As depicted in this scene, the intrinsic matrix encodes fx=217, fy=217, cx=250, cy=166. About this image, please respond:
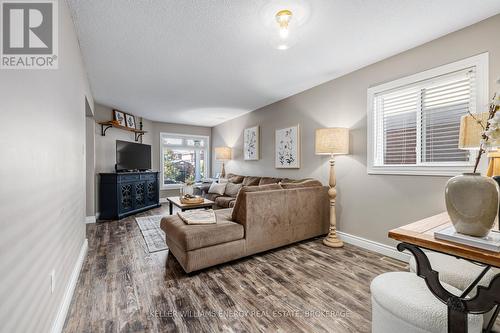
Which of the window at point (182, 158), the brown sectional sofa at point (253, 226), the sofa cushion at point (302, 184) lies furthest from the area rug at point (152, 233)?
the window at point (182, 158)

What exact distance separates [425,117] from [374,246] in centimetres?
166

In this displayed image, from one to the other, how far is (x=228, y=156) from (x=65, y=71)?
14.2 ft

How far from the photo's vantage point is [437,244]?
3.36 feet

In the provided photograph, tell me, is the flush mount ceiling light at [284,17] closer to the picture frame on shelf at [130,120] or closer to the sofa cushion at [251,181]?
the sofa cushion at [251,181]

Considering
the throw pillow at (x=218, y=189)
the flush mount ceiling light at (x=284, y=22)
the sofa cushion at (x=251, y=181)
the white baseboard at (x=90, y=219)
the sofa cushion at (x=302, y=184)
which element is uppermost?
the flush mount ceiling light at (x=284, y=22)

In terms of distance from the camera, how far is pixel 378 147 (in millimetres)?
2848

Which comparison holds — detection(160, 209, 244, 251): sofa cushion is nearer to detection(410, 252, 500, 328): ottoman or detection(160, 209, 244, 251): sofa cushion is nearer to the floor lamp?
the floor lamp

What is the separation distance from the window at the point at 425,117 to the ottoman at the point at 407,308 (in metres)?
1.57

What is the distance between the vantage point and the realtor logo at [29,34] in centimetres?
93

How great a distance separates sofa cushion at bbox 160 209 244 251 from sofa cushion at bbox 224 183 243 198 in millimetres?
2102

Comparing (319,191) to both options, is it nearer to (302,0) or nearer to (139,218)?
(302,0)

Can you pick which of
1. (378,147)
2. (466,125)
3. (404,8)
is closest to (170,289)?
(466,125)

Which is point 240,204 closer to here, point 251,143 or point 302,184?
point 302,184

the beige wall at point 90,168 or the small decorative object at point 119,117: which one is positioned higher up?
the small decorative object at point 119,117
